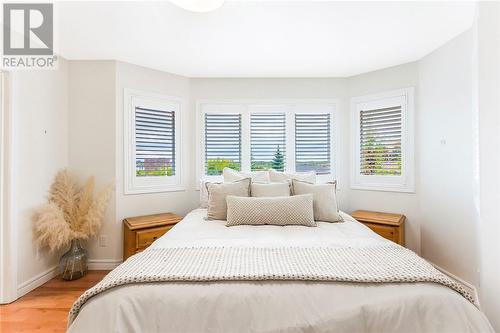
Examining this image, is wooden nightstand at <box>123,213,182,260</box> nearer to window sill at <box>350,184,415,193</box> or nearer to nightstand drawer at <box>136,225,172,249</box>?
nightstand drawer at <box>136,225,172,249</box>

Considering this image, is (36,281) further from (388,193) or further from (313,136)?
(388,193)

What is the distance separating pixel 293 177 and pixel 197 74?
194 centimetres

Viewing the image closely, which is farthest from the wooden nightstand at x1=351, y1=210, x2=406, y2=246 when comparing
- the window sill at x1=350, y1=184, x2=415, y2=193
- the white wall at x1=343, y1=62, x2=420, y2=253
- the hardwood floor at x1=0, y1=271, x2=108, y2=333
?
the hardwood floor at x1=0, y1=271, x2=108, y2=333

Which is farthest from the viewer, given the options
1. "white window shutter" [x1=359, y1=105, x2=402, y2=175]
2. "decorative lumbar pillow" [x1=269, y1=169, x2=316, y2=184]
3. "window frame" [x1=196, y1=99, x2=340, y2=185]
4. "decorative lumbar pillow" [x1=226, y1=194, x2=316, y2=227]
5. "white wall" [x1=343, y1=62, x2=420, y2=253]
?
"window frame" [x1=196, y1=99, x2=340, y2=185]

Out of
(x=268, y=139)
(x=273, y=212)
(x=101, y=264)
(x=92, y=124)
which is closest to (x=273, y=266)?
(x=273, y=212)

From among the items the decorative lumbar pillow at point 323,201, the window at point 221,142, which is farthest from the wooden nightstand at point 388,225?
the window at point 221,142

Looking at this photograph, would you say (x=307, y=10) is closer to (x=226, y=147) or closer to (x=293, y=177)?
(x=293, y=177)

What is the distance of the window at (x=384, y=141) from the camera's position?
327 centimetres

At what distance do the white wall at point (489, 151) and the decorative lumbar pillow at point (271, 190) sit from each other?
62.3 inches

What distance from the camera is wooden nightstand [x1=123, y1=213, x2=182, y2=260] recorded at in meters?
2.92

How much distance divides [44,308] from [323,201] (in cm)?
273

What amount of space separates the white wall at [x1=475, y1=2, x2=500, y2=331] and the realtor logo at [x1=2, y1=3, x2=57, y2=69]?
303cm

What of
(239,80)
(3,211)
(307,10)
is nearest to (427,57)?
(307,10)

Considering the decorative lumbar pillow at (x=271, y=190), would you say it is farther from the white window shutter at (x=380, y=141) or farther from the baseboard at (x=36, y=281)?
the baseboard at (x=36, y=281)
